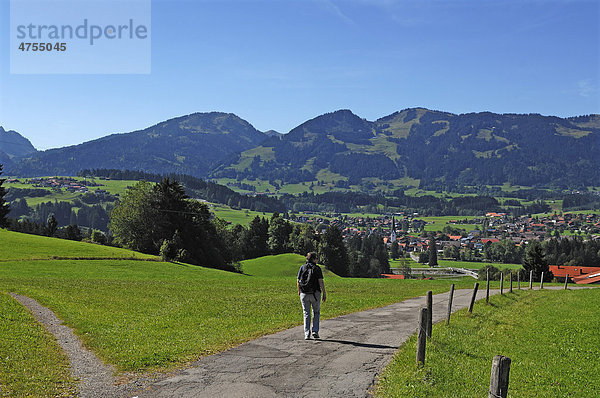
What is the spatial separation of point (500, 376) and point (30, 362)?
12686mm

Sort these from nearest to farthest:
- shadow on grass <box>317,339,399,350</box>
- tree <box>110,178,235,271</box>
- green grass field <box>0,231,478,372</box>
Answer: green grass field <box>0,231,478,372</box>
shadow on grass <box>317,339,399,350</box>
tree <box>110,178,235,271</box>

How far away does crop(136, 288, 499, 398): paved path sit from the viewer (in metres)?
11.9

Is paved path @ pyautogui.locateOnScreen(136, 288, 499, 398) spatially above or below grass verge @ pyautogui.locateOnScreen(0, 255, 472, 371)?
above

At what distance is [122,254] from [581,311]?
2549 inches

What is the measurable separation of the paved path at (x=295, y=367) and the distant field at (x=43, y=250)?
57.7 m

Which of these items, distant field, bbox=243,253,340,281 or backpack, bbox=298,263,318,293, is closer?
backpack, bbox=298,263,318,293

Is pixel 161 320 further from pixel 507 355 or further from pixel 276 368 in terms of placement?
pixel 507 355

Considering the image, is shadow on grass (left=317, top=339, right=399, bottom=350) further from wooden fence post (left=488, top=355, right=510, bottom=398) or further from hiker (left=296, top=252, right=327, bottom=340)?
wooden fence post (left=488, top=355, right=510, bottom=398)

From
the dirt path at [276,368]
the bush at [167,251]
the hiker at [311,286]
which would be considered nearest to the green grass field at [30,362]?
the dirt path at [276,368]

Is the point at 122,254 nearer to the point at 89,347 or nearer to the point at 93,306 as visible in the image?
the point at 93,306

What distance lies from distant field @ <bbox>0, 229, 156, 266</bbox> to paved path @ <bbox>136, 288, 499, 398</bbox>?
189 ft

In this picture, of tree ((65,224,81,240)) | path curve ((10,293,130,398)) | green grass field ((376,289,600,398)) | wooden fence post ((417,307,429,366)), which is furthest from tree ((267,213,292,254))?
wooden fence post ((417,307,429,366))

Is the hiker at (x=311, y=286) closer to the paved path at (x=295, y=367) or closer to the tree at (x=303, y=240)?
the paved path at (x=295, y=367)

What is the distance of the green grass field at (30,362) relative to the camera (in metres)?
12.0
